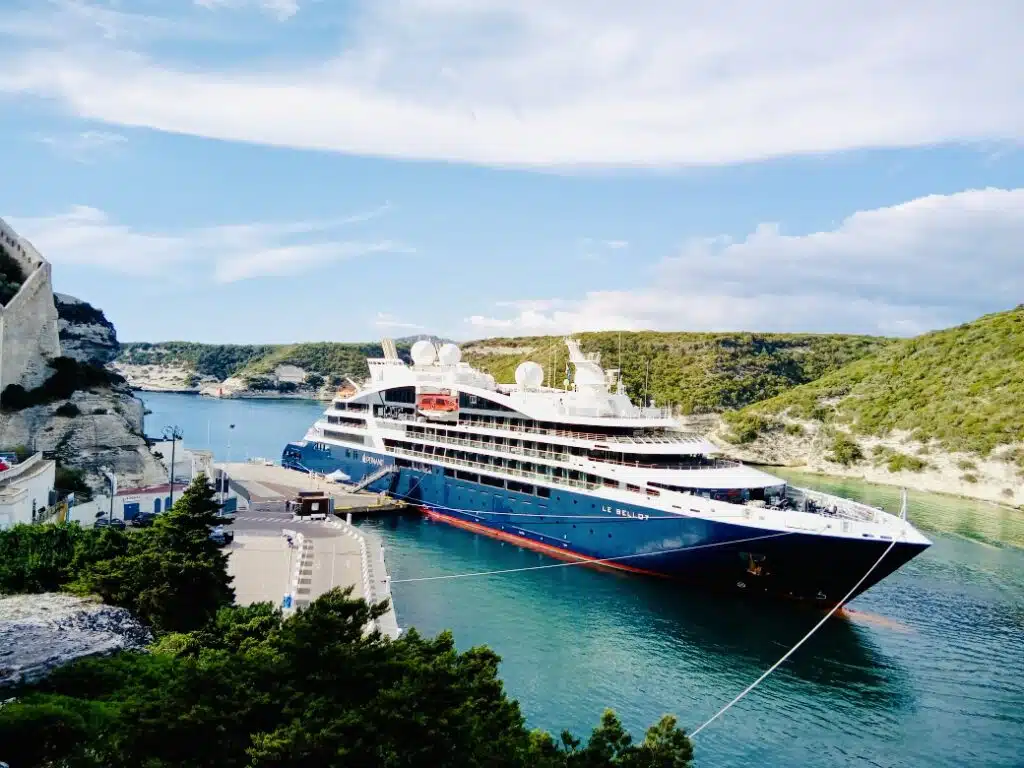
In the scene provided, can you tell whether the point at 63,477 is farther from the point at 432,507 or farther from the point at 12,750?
the point at 12,750

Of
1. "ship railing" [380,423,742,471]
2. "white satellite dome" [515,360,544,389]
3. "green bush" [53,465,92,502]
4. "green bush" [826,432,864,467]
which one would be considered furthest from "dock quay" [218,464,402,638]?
"green bush" [826,432,864,467]

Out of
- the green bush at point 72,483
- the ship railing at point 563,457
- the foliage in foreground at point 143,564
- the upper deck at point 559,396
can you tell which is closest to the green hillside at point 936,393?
the ship railing at point 563,457

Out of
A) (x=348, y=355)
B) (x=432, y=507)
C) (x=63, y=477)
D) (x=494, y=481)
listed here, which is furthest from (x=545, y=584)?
(x=348, y=355)

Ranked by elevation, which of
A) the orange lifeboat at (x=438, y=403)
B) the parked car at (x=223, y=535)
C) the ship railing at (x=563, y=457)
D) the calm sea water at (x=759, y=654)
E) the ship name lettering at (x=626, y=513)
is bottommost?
the calm sea water at (x=759, y=654)

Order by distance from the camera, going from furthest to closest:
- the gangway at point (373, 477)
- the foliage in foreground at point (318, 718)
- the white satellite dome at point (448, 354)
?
1. the white satellite dome at point (448, 354)
2. the gangway at point (373, 477)
3. the foliage in foreground at point (318, 718)

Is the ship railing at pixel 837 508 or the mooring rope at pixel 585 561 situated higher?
the ship railing at pixel 837 508

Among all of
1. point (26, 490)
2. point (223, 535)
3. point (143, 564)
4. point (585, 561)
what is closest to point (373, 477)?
point (223, 535)

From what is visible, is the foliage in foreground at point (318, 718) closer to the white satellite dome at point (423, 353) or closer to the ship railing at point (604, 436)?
the ship railing at point (604, 436)
